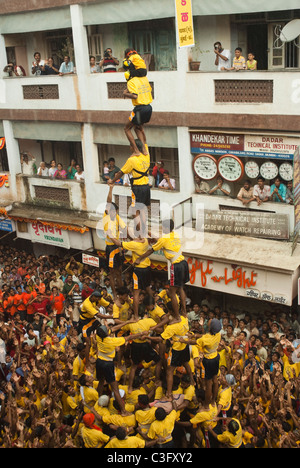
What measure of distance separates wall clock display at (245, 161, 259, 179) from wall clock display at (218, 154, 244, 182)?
12cm

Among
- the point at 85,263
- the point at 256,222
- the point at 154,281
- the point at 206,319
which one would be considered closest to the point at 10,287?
the point at 85,263

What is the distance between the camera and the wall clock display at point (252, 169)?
48.2ft

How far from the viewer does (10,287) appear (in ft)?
54.2

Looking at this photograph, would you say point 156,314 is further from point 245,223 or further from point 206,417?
point 245,223

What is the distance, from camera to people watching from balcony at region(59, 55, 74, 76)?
58.2 ft

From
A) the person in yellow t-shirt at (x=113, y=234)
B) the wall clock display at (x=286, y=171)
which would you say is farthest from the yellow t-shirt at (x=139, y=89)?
the wall clock display at (x=286, y=171)

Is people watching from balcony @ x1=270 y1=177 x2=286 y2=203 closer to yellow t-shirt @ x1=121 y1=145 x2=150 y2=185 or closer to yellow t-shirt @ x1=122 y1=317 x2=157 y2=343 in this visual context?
yellow t-shirt @ x1=121 y1=145 x2=150 y2=185

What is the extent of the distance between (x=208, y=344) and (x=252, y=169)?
6.29 meters

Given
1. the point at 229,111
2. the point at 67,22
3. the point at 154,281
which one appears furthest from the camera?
the point at 67,22

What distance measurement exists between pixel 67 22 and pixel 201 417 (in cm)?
1245

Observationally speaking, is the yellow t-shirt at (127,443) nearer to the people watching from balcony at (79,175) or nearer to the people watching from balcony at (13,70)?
the people watching from balcony at (79,175)

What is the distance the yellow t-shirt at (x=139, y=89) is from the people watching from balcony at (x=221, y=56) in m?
4.92

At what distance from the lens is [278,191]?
1442 cm

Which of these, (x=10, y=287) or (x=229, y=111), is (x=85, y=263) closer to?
(x=10, y=287)
